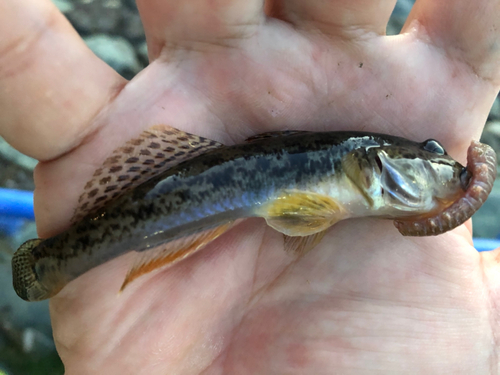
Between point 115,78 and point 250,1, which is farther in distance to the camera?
point 115,78

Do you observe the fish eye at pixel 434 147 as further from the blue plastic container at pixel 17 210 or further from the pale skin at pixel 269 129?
the blue plastic container at pixel 17 210

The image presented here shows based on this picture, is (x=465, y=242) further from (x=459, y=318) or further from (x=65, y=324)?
(x=65, y=324)

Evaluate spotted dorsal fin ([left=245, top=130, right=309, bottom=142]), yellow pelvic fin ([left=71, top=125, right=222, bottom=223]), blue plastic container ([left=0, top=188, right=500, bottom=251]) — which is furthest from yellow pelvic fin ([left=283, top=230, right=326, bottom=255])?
blue plastic container ([left=0, top=188, right=500, bottom=251])

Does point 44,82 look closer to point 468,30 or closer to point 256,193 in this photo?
point 256,193

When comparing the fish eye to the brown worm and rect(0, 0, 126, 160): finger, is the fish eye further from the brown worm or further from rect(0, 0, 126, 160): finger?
rect(0, 0, 126, 160): finger

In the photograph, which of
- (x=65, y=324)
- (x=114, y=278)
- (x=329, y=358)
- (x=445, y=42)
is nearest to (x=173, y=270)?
(x=114, y=278)

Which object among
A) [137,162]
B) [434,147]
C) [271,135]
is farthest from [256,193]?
[434,147]
